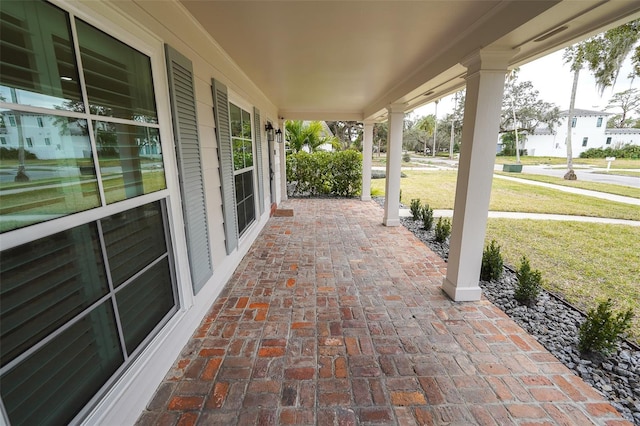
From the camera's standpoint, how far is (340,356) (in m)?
2.10

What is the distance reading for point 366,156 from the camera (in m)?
7.98

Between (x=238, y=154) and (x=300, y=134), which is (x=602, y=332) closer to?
(x=238, y=154)

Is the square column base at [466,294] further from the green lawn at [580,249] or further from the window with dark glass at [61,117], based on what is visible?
the window with dark glass at [61,117]

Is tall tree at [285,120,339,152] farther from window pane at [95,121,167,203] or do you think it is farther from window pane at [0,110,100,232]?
window pane at [0,110,100,232]

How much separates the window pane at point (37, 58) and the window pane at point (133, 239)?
0.62 metres

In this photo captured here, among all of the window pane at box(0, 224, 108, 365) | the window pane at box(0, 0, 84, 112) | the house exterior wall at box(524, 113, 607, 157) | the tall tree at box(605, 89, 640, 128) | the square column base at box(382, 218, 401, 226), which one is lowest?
the square column base at box(382, 218, 401, 226)

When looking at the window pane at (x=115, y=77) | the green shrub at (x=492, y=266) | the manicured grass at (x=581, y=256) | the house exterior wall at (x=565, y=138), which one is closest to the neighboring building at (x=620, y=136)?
the house exterior wall at (x=565, y=138)

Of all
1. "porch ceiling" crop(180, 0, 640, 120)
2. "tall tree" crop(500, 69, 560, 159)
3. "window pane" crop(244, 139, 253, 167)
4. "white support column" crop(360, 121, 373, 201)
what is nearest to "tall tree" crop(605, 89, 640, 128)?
"tall tree" crop(500, 69, 560, 159)

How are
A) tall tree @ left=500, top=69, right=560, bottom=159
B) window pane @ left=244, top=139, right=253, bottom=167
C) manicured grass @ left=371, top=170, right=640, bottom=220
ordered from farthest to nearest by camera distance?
1. tall tree @ left=500, top=69, right=560, bottom=159
2. manicured grass @ left=371, top=170, right=640, bottom=220
3. window pane @ left=244, top=139, right=253, bottom=167

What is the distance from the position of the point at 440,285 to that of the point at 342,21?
298cm

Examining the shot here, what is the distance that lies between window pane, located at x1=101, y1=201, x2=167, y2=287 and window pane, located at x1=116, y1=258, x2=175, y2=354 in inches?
3.7

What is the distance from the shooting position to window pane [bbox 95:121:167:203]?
144 cm

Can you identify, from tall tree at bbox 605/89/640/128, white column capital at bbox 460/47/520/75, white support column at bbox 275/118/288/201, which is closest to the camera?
white column capital at bbox 460/47/520/75

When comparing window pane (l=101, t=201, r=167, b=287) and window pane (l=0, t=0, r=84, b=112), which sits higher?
window pane (l=0, t=0, r=84, b=112)
